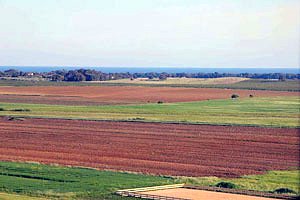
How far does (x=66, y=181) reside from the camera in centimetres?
3597

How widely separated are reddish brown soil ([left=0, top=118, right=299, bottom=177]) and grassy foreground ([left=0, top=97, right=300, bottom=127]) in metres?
5.70

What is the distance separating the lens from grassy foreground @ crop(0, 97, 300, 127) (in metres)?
68.2

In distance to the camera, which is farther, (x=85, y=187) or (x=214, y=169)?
(x=214, y=169)

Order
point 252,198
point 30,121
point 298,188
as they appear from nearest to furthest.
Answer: point 252,198
point 298,188
point 30,121

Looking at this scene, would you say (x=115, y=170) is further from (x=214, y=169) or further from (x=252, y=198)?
(x=252, y=198)

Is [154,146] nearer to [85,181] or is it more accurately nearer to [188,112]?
[85,181]

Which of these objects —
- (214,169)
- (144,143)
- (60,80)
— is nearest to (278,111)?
(144,143)

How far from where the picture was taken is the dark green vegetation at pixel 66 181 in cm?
3303

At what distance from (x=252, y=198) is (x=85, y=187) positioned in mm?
7642

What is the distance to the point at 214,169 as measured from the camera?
4044 centimetres

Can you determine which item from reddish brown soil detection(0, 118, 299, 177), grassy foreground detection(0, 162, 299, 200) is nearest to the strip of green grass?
grassy foreground detection(0, 162, 299, 200)

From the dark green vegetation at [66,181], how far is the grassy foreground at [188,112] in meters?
27.6

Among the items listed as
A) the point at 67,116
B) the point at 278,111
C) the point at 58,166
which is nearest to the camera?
the point at 58,166

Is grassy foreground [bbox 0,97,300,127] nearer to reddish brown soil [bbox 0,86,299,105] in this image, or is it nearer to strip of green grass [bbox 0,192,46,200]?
reddish brown soil [bbox 0,86,299,105]
